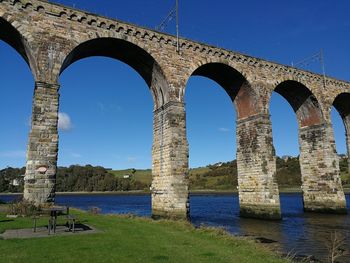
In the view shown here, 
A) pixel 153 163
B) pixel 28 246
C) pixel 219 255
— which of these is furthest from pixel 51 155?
pixel 219 255

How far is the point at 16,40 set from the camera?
21.3 meters

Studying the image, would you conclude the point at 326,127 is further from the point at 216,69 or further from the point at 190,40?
the point at 190,40

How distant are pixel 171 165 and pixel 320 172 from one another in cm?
1771

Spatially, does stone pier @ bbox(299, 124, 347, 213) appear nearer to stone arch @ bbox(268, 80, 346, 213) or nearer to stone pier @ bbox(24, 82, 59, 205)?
stone arch @ bbox(268, 80, 346, 213)

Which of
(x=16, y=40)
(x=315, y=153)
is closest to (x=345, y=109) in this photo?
(x=315, y=153)

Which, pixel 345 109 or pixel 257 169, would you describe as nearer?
pixel 257 169

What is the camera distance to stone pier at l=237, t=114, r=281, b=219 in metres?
27.0

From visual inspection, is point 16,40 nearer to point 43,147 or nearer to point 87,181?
point 43,147

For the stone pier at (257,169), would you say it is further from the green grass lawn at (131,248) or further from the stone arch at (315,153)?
the green grass lawn at (131,248)

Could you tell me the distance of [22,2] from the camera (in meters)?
20.7

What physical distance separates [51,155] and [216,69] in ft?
52.6

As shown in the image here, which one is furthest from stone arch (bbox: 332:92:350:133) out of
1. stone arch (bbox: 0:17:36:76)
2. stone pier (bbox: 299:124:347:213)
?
stone arch (bbox: 0:17:36:76)

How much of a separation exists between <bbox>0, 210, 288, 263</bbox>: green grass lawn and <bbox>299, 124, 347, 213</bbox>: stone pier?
23.0 m

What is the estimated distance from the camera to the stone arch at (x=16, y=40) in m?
20.5
